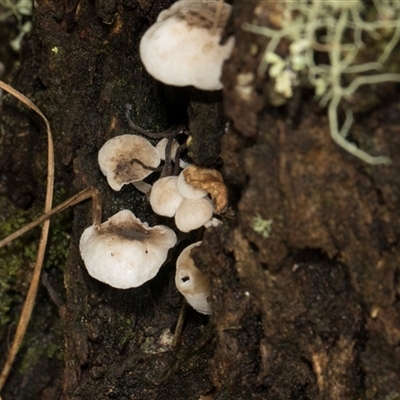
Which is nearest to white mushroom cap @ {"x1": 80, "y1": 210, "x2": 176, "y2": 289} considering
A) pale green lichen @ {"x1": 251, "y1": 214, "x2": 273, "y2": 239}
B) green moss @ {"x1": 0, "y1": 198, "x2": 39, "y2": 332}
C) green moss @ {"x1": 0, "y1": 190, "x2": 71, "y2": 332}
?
pale green lichen @ {"x1": 251, "y1": 214, "x2": 273, "y2": 239}

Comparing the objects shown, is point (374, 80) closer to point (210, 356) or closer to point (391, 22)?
point (391, 22)

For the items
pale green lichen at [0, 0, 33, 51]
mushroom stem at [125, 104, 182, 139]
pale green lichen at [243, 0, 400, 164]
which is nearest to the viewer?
pale green lichen at [243, 0, 400, 164]

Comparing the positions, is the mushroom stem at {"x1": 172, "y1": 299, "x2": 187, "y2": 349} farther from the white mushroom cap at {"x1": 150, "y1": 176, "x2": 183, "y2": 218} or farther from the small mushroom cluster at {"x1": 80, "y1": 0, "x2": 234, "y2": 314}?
the white mushroom cap at {"x1": 150, "y1": 176, "x2": 183, "y2": 218}

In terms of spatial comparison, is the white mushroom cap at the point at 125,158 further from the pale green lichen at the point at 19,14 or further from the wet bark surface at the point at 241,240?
the pale green lichen at the point at 19,14

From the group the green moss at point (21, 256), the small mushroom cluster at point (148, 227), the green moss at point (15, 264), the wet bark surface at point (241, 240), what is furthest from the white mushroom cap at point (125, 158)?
the green moss at point (15, 264)

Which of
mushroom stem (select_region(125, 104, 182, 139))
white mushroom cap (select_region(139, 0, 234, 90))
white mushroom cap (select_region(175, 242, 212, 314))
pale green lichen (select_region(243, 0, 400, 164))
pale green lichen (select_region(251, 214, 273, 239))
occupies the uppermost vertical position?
pale green lichen (select_region(243, 0, 400, 164))

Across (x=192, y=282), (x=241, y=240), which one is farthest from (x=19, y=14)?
(x=241, y=240)
